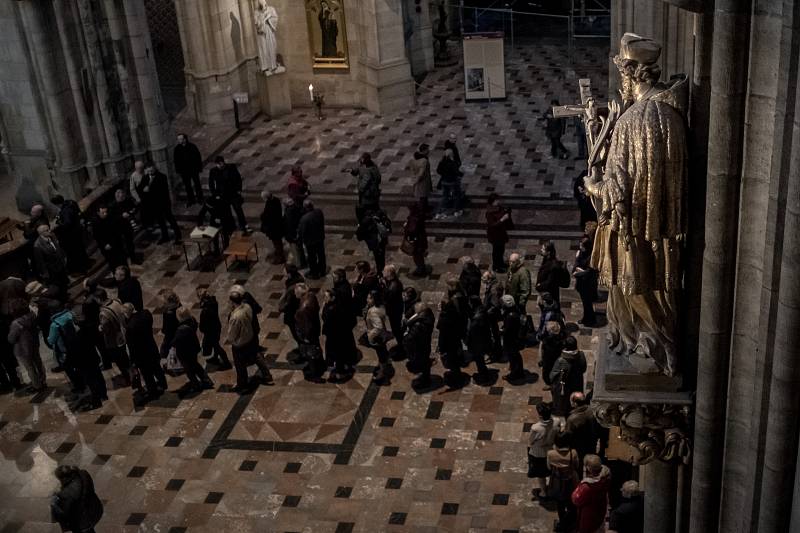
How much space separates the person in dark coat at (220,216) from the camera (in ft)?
61.2

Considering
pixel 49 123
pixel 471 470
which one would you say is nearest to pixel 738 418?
pixel 471 470

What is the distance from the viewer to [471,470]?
42.4 feet

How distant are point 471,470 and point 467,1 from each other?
68.9 ft

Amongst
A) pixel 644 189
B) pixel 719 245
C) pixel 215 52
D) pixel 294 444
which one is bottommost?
pixel 294 444

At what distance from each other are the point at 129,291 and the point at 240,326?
225 cm

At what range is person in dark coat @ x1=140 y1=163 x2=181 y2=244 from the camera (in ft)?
62.3

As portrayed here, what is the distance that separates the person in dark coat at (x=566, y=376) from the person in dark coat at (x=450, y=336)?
1.73 meters

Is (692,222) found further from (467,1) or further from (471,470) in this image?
(467,1)

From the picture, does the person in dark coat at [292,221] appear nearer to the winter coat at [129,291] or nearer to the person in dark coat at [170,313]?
the winter coat at [129,291]

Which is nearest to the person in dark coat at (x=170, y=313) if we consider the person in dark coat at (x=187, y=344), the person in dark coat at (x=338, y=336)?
the person in dark coat at (x=187, y=344)

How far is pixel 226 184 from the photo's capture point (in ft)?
61.9

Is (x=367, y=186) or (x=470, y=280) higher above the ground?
(x=367, y=186)

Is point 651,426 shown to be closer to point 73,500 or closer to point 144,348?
point 73,500

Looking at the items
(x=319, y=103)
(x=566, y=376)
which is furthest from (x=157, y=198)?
(x=566, y=376)
